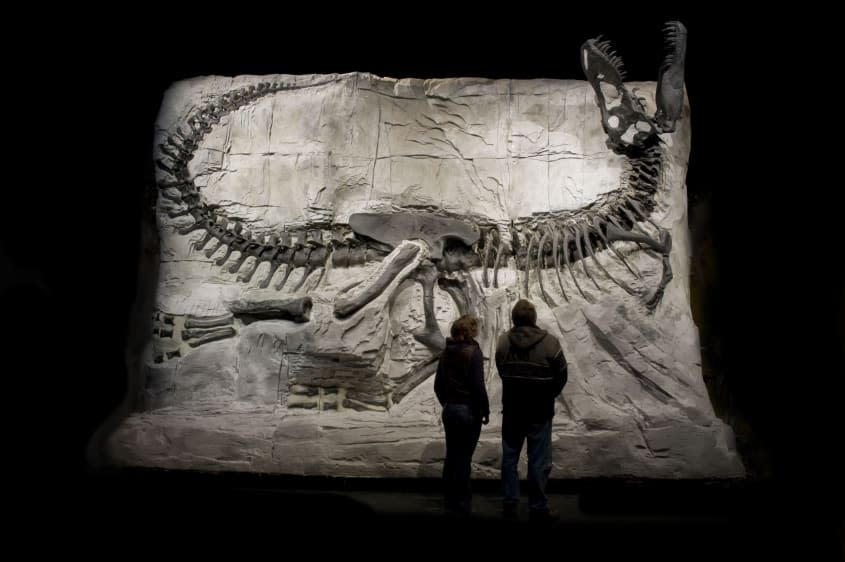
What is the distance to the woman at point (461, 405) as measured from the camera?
447cm

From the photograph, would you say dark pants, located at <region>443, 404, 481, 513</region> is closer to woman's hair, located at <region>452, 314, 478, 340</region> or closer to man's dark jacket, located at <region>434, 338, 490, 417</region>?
man's dark jacket, located at <region>434, 338, 490, 417</region>

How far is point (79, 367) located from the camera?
5.93 m

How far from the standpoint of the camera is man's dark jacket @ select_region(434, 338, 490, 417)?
447 cm

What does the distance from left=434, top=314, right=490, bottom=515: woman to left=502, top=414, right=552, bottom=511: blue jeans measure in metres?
0.17

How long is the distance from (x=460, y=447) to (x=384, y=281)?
5.92 feet

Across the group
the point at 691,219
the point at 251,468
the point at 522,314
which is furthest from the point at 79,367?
the point at 691,219

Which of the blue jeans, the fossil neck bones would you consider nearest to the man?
the blue jeans

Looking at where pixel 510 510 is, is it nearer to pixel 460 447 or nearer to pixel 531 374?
pixel 460 447

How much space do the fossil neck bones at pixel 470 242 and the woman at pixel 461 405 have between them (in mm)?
1456

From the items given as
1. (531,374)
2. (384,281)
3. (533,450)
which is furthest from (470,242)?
(533,450)

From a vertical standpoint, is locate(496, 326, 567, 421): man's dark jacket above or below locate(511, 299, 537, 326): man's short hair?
below

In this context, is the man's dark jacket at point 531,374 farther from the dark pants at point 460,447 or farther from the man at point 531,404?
the dark pants at point 460,447

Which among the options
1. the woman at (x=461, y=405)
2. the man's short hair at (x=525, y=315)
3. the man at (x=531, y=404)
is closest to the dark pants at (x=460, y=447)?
the woman at (x=461, y=405)

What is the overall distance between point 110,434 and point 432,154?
3107mm
